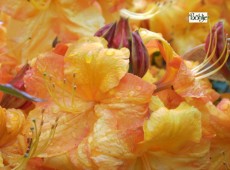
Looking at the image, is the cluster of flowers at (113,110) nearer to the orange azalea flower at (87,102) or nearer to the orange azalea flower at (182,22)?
the orange azalea flower at (87,102)

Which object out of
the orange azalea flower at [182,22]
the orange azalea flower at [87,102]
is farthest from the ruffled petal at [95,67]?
the orange azalea flower at [182,22]

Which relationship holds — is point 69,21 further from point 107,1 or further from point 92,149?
point 92,149

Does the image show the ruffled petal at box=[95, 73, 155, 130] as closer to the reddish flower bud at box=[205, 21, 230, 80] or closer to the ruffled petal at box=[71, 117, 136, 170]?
the ruffled petal at box=[71, 117, 136, 170]

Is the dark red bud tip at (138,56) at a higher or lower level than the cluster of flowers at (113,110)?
higher

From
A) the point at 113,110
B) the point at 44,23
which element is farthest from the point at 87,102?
the point at 44,23

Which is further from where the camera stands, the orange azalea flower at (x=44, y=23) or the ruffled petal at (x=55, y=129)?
the orange azalea flower at (x=44, y=23)

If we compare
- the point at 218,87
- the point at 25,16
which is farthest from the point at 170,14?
the point at 25,16
